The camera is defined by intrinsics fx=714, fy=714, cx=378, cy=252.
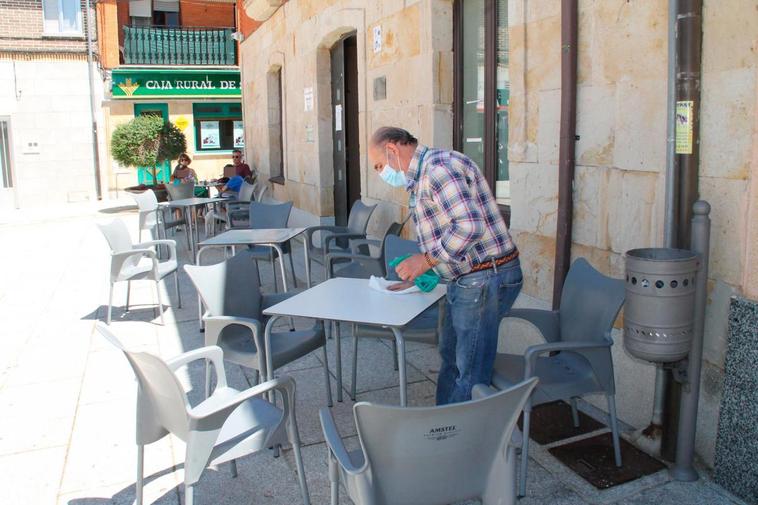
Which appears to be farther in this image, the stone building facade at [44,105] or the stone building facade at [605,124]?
the stone building facade at [44,105]

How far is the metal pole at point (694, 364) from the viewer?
3.07 metres

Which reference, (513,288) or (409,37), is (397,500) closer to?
(513,288)

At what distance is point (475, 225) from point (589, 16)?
5.29 ft

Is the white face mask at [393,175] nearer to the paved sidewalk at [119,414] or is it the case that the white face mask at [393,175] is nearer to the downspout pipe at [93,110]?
the paved sidewalk at [119,414]

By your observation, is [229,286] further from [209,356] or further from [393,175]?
[393,175]

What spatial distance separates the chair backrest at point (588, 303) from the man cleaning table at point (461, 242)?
34 centimetres

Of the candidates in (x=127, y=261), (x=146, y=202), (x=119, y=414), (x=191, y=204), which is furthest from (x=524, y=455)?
(x=191, y=204)

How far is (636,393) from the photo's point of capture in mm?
3756

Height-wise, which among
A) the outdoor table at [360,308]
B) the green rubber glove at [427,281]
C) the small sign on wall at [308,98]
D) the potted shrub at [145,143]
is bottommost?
the outdoor table at [360,308]

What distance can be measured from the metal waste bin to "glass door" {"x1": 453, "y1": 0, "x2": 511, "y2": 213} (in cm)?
223

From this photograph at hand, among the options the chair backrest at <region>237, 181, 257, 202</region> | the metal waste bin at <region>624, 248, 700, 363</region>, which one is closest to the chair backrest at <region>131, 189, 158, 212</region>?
the chair backrest at <region>237, 181, 257, 202</region>

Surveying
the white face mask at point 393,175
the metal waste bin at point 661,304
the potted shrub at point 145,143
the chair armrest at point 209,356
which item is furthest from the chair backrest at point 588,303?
the potted shrub at point 145,143

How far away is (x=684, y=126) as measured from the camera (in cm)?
→ 316

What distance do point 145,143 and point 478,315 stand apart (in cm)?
1413
